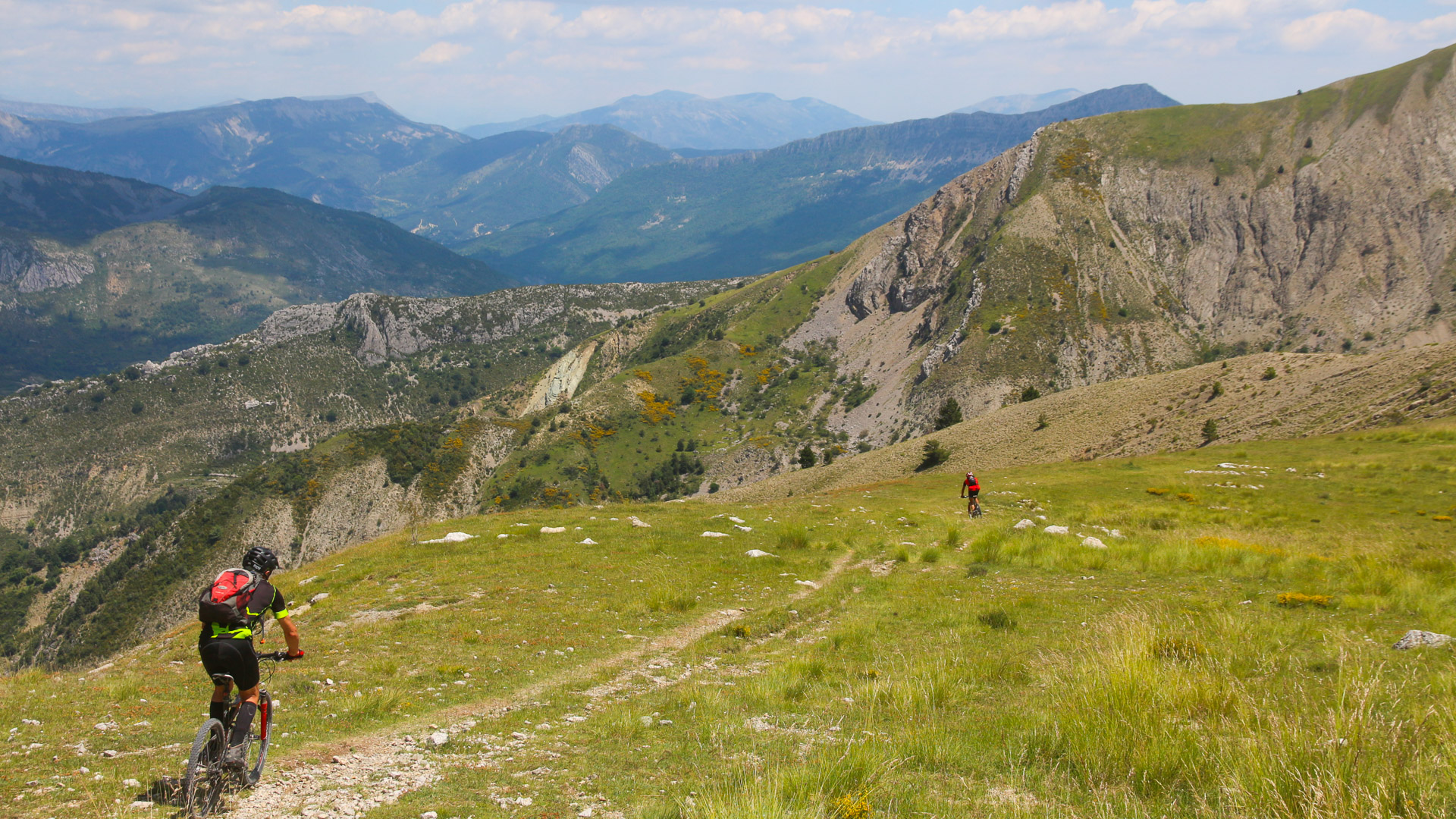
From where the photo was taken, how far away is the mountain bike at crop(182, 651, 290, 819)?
6488mm

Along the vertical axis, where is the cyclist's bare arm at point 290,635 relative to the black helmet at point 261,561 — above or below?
below

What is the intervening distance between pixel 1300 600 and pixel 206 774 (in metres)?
16.8

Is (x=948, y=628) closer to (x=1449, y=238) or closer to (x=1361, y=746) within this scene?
(x=1361, y=746)

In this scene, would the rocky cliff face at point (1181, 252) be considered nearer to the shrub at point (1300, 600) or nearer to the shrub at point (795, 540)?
the shrub at point (795, 540)

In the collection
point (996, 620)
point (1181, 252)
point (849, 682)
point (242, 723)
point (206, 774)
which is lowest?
point (996, 620)

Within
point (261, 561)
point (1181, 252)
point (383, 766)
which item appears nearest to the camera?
point (383, 766)

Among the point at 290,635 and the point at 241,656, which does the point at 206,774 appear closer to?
the point at 241,656

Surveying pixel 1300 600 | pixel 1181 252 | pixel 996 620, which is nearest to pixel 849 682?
pixel 996 620

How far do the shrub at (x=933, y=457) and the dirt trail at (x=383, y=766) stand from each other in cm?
4171

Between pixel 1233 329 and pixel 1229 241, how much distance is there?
22.6 meters

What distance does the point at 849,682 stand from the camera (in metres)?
9.69

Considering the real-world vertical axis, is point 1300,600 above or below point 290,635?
below

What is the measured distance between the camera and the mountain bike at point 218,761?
255 inches

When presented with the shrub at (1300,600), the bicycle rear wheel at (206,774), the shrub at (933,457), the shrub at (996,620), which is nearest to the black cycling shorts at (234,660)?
the bicycle rear wheel at (206,774)
